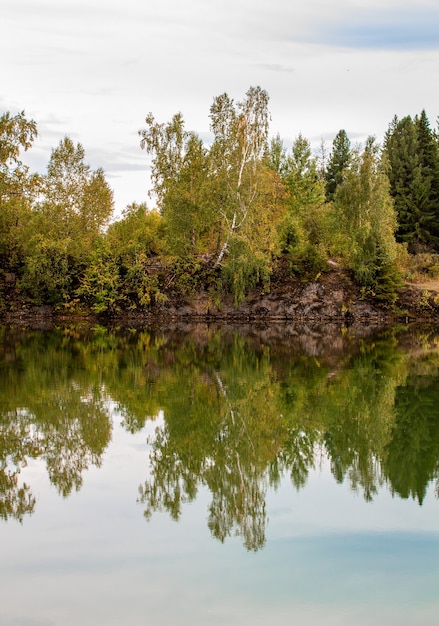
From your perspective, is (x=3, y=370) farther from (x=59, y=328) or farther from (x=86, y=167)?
(x=86, y=167)

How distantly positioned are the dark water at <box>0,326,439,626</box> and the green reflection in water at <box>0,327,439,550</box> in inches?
1.9

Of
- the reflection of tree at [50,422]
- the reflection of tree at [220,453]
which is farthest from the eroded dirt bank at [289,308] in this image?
the reflection of tree at [220,453]

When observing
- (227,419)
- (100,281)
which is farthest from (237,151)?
(227,419)

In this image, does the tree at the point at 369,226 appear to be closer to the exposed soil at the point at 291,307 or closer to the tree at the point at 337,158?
the exposed soil at the point at 291,307

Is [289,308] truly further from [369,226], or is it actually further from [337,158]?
[337,158]

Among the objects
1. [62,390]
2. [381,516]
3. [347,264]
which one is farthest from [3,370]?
[347,264]

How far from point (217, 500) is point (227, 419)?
5035 mm

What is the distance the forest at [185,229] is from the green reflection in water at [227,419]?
52.9 ft

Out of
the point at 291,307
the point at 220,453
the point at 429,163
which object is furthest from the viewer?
the point at 429,163

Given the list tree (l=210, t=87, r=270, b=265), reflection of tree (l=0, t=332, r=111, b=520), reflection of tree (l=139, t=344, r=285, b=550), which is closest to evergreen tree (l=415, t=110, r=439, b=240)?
tree (l=210, t=87, r=270, b=265)

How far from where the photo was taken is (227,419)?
1422 centimetres

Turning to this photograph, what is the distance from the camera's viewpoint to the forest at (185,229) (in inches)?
1652

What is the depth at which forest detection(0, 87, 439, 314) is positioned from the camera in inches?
1652

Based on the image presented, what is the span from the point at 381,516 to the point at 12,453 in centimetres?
576
